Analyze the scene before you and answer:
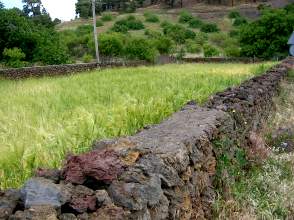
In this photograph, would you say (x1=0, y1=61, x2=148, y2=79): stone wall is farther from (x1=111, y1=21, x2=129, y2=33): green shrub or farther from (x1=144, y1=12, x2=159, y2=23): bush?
(x1=144, y1=12, x2=159, y2=23): bush

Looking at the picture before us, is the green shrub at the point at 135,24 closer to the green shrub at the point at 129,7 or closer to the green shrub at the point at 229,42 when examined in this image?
the green shrub at the point at 129,7

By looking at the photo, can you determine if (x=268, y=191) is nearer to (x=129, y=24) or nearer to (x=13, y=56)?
(x=13, y=56)

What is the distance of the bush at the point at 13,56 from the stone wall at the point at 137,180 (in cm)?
2775

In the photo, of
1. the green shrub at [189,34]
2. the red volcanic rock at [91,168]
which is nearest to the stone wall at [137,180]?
→ the red volcanic rock at [91,168]

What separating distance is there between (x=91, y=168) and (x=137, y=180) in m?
0.36

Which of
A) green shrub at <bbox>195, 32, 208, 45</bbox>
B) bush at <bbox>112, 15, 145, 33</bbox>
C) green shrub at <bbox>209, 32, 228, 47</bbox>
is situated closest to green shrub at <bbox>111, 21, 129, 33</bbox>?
bush at <bbox>112, 15, 145, 33</bbox>

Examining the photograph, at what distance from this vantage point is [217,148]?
21.1ft

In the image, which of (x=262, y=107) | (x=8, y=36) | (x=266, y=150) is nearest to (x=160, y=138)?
(x=266, y=150)

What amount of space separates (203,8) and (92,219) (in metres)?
99.3

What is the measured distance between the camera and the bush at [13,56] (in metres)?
33.5

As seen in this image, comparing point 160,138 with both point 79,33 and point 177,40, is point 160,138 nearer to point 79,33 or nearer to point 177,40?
point 177,40

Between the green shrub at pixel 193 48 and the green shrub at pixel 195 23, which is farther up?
the green shrub at pixel 195 23

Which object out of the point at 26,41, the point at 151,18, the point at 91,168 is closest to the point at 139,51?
the point at 26,41

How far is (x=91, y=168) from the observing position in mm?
3729
